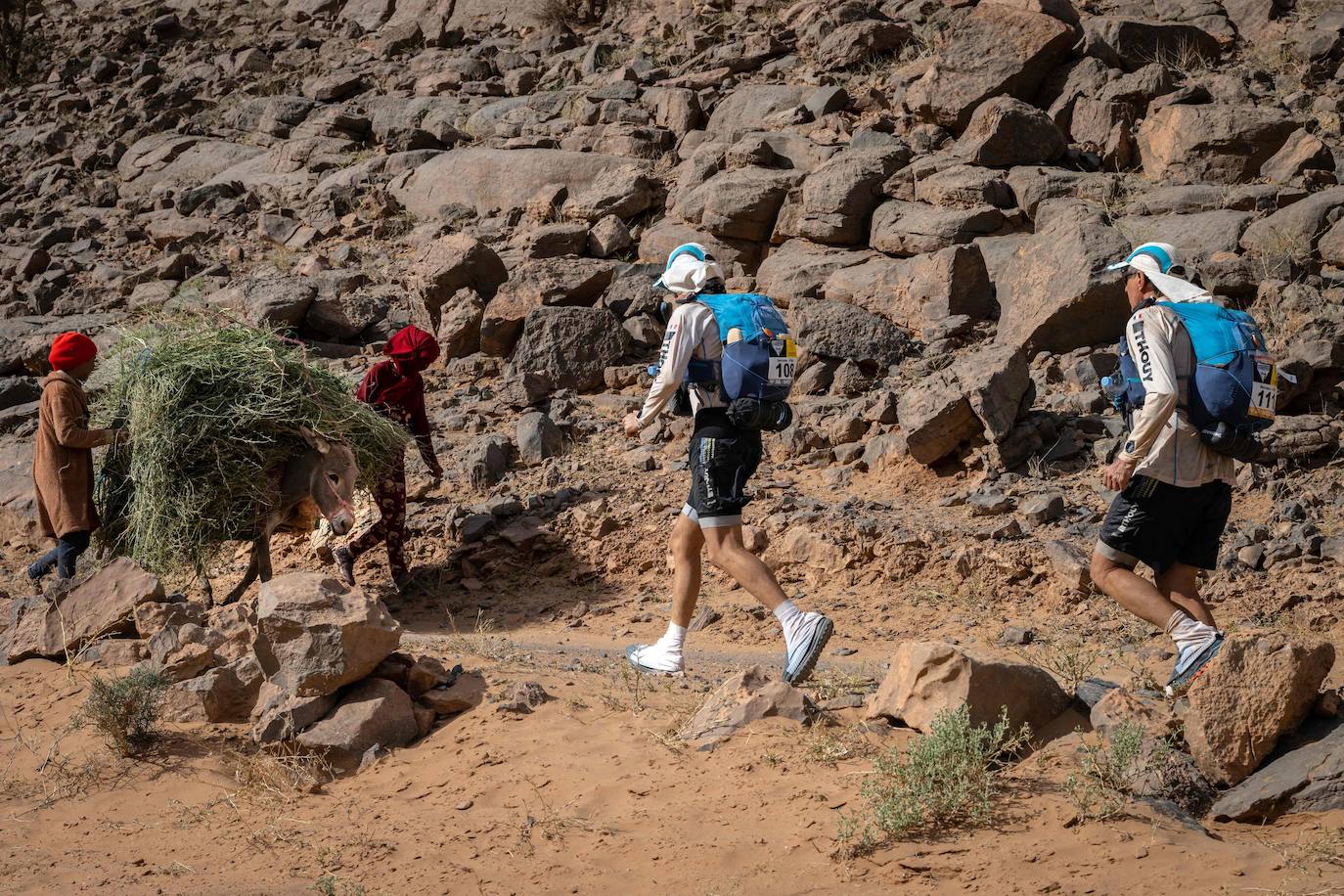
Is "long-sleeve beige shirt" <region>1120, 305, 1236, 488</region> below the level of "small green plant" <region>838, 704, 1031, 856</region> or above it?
above

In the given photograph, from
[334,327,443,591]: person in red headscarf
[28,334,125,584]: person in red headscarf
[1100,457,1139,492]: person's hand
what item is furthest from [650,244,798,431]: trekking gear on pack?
[28,334,125,584]: person in red headscarf

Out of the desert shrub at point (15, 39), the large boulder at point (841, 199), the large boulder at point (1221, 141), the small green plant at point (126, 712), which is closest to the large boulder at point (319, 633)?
the small green plant at point (126, 712)

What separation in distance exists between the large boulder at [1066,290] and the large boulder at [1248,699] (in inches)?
198

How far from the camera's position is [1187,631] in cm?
448

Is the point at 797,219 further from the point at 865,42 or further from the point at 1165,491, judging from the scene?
the point at 1165,491

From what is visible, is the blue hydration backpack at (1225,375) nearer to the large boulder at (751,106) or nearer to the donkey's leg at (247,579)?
the donkey's leg at (247,579)

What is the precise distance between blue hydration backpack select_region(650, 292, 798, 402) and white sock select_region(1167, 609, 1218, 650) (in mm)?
1749

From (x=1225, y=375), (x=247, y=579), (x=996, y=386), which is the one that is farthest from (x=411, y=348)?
(x=1225, y=375)

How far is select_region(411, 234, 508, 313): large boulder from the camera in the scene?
1113cm

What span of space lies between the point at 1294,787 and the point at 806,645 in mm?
1845

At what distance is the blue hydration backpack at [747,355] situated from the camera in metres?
5.01

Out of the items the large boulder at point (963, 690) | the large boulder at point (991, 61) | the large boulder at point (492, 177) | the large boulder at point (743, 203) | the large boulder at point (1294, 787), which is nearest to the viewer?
the large boulder at point (1294, 787)

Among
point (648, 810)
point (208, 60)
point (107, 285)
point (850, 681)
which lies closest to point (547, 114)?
point (107, 285)

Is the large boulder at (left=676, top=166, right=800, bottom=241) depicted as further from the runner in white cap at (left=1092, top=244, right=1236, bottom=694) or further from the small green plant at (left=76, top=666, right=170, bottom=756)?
the small green plant at (left=76, top=666, right=170, bottom=756)
